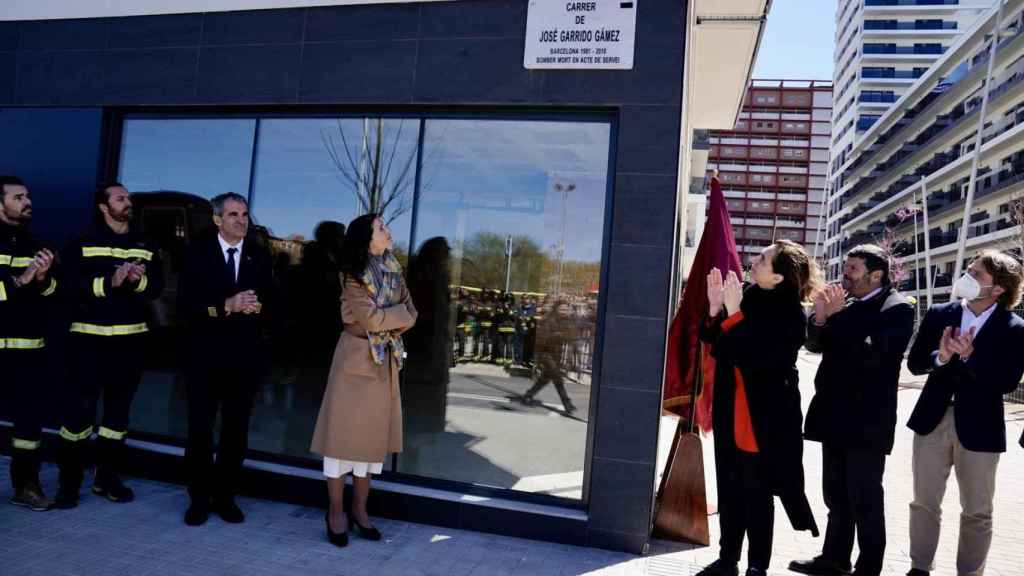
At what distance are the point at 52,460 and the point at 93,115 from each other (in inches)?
114

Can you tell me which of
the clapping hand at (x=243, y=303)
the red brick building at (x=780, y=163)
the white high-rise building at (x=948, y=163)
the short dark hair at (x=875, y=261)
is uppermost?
the red brick building at (x=780, y=163)

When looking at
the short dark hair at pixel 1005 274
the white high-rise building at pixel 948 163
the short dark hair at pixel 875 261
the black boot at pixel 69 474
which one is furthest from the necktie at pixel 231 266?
the white high-rise building at pixel 948 163

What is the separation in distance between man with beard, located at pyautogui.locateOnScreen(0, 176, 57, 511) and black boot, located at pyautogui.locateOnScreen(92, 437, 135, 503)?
13.1 inches

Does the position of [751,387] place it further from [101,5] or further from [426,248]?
[101,5]

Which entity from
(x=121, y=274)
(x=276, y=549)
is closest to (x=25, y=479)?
(x=121, y=274)

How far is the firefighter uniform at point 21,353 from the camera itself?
4438 mm

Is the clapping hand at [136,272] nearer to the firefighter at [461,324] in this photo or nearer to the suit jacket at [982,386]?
the firefighter at [461,324]

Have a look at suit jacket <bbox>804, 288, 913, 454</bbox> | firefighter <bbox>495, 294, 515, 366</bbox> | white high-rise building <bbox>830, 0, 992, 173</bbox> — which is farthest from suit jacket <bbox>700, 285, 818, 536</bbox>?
white high-rise building <bbox>830, 0, 992, 173</bbox>

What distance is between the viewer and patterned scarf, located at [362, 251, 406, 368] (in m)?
4.10

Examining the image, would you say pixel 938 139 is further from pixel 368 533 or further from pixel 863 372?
pixel 368 533

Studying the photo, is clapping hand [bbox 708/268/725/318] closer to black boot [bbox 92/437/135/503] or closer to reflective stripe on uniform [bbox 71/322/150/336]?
reflective stripe on uniform [bbox 71/322/150/336]

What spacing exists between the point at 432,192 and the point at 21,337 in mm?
2958

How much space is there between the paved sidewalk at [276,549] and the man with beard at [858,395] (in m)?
0.64

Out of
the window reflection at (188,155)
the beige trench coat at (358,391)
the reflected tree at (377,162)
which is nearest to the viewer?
the beige trench coat at (358,391)
